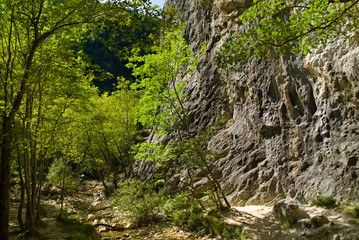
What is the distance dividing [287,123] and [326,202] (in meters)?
3.29

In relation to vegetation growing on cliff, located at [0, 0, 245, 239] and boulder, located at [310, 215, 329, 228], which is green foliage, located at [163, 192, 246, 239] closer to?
vegetation growing on cliff, located at [0, 0, 245, 239]

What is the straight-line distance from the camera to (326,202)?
7.20 meters

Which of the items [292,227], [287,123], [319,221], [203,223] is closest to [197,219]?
[203,223]

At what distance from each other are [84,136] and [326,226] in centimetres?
1619

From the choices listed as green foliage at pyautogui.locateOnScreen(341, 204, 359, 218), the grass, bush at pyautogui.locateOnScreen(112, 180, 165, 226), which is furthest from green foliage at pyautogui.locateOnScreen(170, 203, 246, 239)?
green foliage at pyautogui.locateOnScreen(341, 204, 359, 218)

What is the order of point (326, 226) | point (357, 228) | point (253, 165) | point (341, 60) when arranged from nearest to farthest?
1. point (357, 228)
2. point (326, 226)
3. point (341, 60)
4. point (253, 165)

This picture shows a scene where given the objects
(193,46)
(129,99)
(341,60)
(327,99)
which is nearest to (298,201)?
(327,99)

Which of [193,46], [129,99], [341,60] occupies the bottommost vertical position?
[341,60]

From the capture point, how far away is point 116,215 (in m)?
13.1

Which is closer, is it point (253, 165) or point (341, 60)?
point (341, 60)

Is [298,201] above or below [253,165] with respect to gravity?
below

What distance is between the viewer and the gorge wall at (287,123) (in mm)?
7605

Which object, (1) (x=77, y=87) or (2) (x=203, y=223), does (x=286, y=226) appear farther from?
(1) (x=77, y=87)

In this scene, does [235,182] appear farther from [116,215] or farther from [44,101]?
[44,101]
